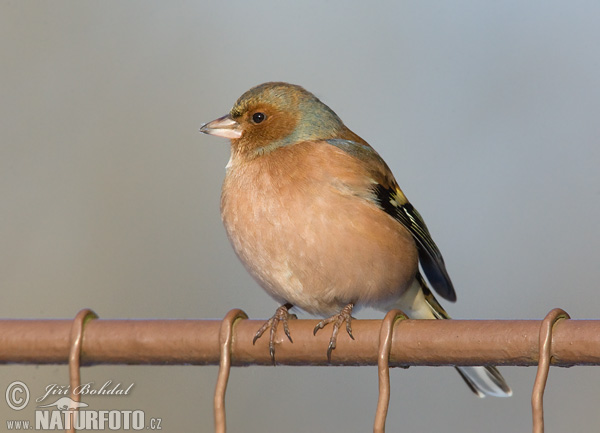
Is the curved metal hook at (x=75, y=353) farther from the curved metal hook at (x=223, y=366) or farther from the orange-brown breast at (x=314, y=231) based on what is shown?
the orange-brown breast at (x=314, y=231)

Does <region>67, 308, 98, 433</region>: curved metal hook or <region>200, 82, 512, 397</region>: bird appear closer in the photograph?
<region>67, 308, 98, 433</region>: curved metal hook

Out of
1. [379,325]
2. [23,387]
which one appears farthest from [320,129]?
[379,325]

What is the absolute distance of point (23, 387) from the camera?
110 inches

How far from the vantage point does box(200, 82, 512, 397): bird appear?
329 cm

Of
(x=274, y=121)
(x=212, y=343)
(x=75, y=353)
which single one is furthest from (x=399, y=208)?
(x=75, y=353)

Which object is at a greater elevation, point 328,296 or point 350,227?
point 350,227

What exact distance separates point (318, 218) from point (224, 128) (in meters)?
0.92

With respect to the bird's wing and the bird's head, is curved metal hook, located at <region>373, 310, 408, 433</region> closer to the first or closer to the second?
the bird's wing

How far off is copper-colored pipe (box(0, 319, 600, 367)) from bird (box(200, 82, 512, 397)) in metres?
0.89

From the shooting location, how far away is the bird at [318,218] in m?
3.29

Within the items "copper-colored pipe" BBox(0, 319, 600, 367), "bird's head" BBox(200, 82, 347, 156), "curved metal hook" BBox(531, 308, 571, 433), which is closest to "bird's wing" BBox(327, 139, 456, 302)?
"bird's head" BBox(200, 82, 347, 156)

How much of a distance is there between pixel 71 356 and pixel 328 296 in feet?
5.22

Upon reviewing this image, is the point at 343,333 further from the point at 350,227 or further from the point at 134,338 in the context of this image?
A: the point at 350,227

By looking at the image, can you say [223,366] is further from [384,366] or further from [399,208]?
[399,208]
